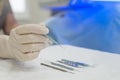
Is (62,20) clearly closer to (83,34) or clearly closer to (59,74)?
(83,34)

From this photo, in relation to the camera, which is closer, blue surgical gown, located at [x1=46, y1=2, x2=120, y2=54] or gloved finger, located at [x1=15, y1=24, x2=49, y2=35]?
gloved finger, located at [x1=15, y1=24, x2=49, y2=35]

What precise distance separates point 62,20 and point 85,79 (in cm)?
39

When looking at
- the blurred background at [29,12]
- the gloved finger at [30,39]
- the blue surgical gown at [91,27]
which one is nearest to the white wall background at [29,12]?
the blurred background at [29,12]

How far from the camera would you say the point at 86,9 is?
858mm

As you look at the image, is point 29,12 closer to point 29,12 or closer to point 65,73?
point 29,12

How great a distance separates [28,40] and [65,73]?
0.11 m

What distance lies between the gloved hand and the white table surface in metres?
0.03

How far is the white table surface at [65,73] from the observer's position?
20.3 inches

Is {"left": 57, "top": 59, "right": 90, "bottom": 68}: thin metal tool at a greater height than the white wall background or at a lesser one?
lesser

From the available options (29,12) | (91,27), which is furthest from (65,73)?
(29,12)

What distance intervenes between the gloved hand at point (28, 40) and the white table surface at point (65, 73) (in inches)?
1.4

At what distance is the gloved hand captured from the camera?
531 millimetres

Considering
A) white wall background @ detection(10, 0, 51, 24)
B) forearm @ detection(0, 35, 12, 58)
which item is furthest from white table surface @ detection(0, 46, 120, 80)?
white wall background @ detection(10, 0, 51, 24)

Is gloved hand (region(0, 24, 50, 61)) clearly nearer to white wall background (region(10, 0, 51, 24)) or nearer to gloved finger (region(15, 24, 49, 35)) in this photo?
gloved finger (region(15, 24, 49, 35))
